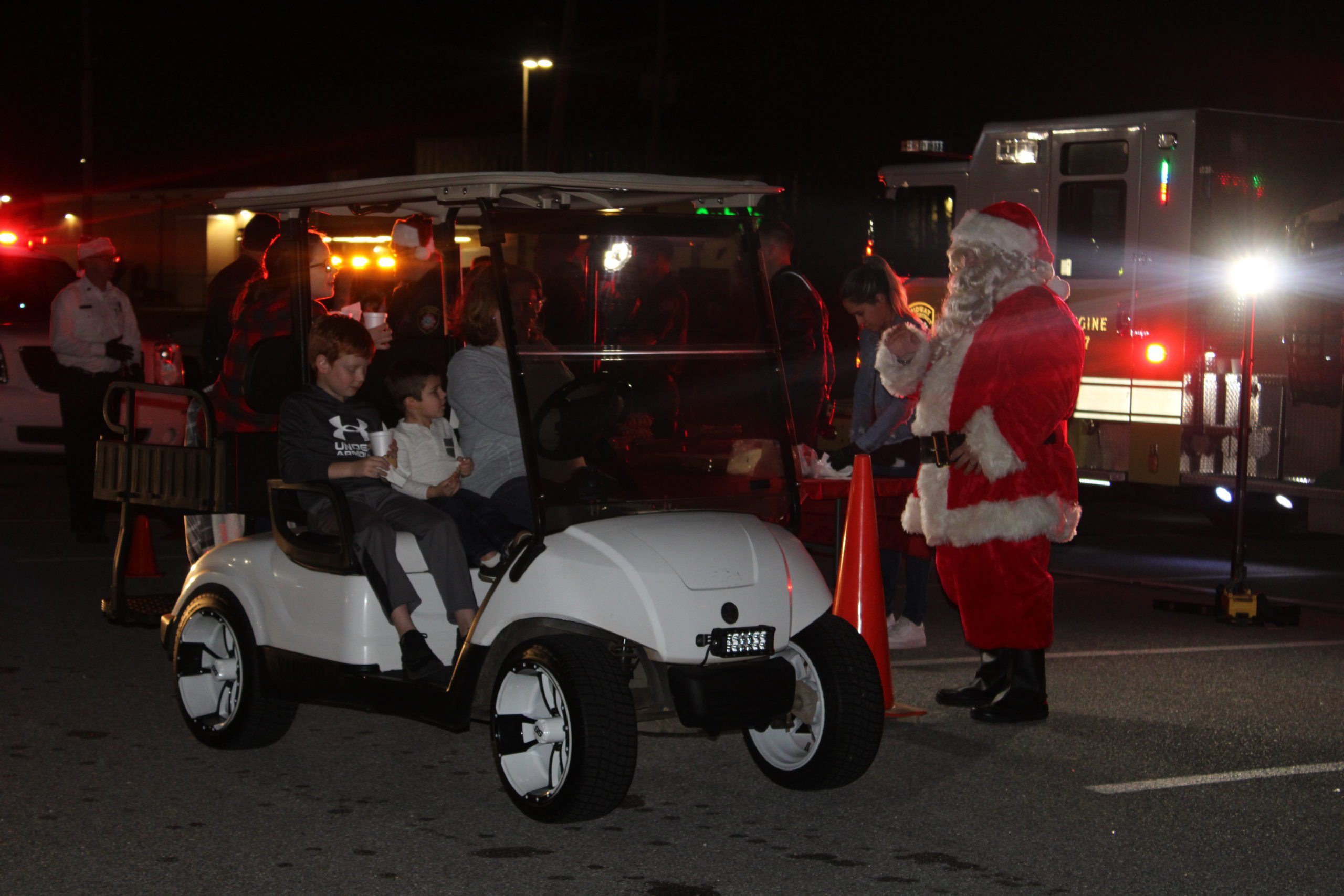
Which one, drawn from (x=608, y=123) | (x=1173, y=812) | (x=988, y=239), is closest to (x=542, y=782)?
(x=1173, y=812)

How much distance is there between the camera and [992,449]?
643 centimetres

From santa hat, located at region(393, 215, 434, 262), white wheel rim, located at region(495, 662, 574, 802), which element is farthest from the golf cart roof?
white wheel rim, located at region(495, 662, 574, 802)

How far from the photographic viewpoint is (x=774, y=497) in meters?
5.79

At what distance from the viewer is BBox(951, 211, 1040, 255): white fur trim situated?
659 centimetres

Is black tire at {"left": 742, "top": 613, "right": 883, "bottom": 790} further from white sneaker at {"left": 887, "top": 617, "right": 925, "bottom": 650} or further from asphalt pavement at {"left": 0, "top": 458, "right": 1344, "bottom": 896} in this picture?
white sneaker at {"left": 887, "top": 617, "right": 925, "bottom": 650}

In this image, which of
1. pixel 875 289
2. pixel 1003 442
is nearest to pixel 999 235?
pixel 1003 442

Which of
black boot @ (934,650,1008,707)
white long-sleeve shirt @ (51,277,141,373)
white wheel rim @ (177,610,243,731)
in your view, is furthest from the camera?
white long-sleeve shirt @ (51,277,141,373)

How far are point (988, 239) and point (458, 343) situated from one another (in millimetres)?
2212

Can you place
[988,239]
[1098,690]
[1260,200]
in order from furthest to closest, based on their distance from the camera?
[1260,200], [1098,690], [988,239]

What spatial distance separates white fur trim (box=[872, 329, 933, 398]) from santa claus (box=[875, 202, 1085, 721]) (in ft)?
0.36

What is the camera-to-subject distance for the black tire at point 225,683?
5.95m

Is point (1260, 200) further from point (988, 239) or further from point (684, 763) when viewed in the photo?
point (684, 763)

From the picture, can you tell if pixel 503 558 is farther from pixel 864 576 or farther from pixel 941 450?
pixel 941 450

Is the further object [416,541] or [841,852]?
[416,541]
